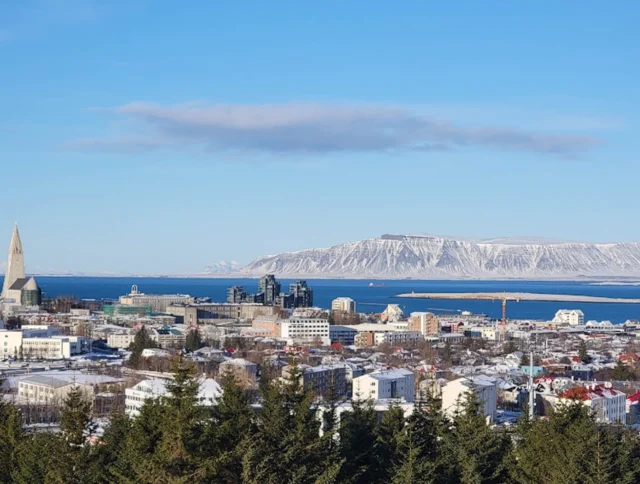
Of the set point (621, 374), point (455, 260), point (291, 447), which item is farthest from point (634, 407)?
point (455, 260)

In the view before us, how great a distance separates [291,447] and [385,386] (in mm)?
10840

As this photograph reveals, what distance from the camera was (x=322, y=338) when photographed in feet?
121

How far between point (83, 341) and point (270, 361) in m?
8.04

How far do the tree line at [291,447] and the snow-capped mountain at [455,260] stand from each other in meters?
147

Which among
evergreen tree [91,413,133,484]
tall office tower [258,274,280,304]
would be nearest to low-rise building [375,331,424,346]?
tall office tower [258,274,280,304]

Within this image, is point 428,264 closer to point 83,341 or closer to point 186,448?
point 83,341

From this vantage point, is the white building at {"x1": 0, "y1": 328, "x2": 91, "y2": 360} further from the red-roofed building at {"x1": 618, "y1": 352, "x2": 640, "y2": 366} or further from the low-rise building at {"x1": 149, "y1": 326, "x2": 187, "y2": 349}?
the red-roofed building at {"x1": 618, "y1": 352, "x2": 640, "y2": 366}

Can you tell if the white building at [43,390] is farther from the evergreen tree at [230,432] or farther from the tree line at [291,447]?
the evergreen tree at [230,432]

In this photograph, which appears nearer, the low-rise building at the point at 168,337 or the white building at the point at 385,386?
the white building at the point at 385,386

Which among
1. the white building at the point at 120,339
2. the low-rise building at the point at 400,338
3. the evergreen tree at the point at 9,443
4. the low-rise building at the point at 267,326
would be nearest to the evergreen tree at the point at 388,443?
the evergreen tree at the point at 9,443

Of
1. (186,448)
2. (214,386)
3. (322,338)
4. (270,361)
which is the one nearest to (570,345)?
(322,338)

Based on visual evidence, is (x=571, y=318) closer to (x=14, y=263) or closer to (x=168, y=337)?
(x=168, y=337)

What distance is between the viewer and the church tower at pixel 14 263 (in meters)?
48.5

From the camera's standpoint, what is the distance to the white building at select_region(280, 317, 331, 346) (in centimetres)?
3753
